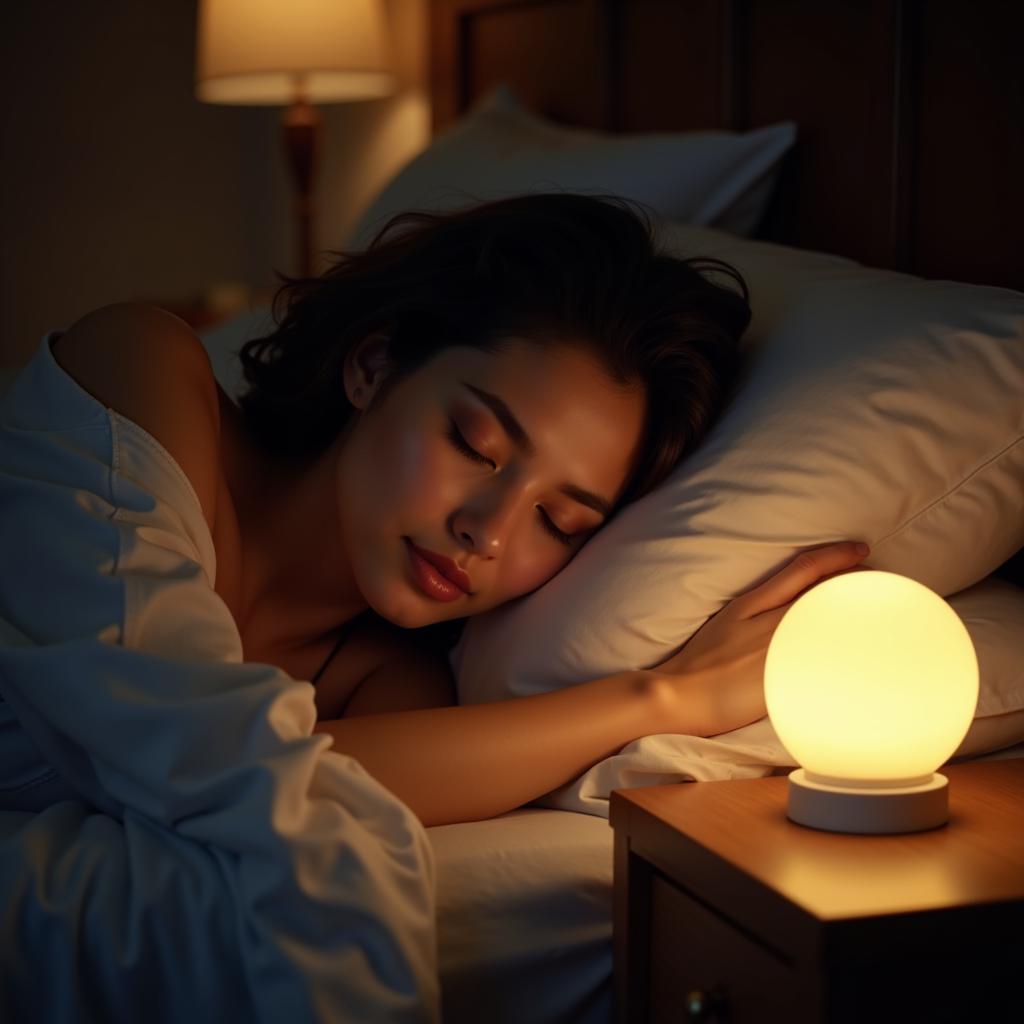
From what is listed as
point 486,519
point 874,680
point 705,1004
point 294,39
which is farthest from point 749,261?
point 294,39

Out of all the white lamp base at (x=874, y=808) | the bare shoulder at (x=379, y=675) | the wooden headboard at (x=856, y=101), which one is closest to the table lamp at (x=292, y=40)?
the wooden headboard at (x=856, y=101)

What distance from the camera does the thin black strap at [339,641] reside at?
4.94 ft

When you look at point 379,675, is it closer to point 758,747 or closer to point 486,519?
point 486,519

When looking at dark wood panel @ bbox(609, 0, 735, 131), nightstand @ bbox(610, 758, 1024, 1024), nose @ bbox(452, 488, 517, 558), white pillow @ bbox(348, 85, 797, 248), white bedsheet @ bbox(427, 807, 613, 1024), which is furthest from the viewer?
dark wood panel @ bbox(609, 0, 735, 131)

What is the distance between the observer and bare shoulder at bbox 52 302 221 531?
3.93 ft

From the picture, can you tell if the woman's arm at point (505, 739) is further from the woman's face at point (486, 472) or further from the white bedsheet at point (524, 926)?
the woman's face at point (486, 472)

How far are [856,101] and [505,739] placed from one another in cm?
101

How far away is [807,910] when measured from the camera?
0.74 metres

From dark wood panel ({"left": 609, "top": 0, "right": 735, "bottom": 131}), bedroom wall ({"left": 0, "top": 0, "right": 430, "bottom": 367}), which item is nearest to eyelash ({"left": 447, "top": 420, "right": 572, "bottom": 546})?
dark wood panel ({"left": 609, "top": 0, "right": 735, "bottom": 131})

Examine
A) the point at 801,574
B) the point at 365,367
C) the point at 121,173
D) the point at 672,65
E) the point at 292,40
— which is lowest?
the point at 801,574

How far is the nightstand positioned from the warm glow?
55mm

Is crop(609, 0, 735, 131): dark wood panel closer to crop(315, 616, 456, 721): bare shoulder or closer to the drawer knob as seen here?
crop(315, 616, 456, 721): bare shoulder

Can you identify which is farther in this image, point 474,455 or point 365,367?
point 365,367

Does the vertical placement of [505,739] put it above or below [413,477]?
below
